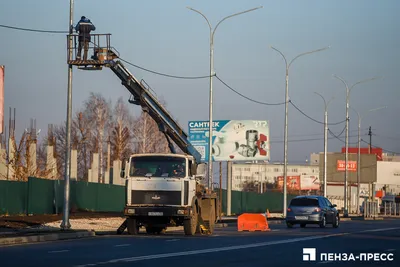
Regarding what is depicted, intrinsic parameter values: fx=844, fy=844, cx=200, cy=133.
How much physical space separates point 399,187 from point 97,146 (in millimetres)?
67251

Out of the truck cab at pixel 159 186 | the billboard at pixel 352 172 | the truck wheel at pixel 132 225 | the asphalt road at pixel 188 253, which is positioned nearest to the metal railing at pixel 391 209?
the billboard at pixel 352 172

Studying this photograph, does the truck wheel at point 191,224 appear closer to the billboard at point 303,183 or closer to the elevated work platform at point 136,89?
the elevated work platform at point 136,89

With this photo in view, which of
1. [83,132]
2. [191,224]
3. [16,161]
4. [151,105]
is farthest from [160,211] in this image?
[83,132]

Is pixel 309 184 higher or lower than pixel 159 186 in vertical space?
lower

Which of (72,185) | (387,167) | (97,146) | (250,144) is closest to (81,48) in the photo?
(72,185)

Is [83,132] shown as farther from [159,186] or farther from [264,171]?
[264,171]

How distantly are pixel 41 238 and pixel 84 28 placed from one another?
46.1ft

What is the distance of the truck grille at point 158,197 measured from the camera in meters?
28.8

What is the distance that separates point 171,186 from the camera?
28750 mm

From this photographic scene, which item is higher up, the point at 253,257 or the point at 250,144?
the point at 250,144

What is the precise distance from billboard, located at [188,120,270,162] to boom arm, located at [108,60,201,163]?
656 inches

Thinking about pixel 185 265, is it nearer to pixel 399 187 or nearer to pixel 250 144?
pixel 250 144

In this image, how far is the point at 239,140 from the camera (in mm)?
64312

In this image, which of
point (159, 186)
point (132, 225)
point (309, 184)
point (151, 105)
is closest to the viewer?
point (159, 186)
